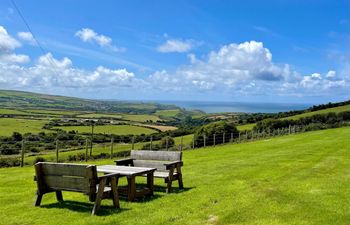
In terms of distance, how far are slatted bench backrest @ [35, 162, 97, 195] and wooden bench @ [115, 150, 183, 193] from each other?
2.97 m

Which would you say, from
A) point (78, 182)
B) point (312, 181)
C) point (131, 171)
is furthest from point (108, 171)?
point (312, 181)

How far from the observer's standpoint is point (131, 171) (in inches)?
394

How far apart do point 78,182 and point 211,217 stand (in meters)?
3.05

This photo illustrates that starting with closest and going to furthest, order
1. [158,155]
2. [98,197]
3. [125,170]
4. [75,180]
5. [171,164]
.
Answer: [98,197], [75,180], [125,170], [171,164], [158,155]

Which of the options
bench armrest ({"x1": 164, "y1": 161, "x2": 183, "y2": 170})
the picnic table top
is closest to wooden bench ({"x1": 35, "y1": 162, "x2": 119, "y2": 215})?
the picnic table top

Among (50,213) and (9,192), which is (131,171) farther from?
(9,192)

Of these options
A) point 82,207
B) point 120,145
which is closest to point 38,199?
point 82,207

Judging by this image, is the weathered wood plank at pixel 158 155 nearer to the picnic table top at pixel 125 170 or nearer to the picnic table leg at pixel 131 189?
the picnic table top at pixel 125 170

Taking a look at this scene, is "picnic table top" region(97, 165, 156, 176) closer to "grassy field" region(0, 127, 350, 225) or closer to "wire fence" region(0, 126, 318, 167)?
"grassy field" region(0, 127, 350, 225)

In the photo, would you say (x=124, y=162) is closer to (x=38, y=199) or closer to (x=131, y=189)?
(x=131, y=189)

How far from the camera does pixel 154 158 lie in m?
12.1

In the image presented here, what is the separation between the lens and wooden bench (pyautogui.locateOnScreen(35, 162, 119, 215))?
8.43 m

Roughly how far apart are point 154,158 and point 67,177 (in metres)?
3.76

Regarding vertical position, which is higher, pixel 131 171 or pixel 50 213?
pixel 131 171
